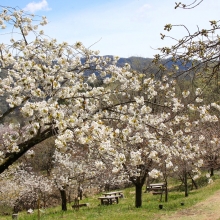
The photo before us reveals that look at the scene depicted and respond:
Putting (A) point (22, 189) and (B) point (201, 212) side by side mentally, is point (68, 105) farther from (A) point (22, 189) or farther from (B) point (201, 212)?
(A) point (22, 189)

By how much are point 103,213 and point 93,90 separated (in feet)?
40.2

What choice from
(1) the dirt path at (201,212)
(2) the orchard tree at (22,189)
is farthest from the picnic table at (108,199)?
(1) the dirt path at (201,212)

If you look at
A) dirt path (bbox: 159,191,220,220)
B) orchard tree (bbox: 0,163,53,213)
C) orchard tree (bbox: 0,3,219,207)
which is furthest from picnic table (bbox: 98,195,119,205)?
orchard tree (bbox: 0,3,219,207)

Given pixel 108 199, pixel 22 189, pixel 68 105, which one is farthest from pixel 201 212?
pixel 22 189

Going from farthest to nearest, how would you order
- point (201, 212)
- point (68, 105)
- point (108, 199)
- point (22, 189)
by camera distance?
1. point (22, 189)
2. point (108, 199)
3. point (201, 212)
4. point (68, 105)

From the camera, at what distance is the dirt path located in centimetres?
1434

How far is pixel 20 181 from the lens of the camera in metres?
26.1

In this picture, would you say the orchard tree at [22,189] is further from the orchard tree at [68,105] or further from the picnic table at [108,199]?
the orchard tree at [68,105]

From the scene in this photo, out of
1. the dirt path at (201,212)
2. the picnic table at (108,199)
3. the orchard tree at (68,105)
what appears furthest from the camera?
the picnic table at (108,199)

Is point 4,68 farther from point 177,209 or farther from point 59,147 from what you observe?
point 177,209

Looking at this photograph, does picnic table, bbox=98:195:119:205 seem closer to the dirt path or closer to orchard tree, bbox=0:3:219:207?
the dirt path

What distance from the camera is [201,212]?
604 inches

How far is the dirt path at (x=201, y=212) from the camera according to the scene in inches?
565

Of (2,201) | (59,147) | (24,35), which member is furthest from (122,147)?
(2,201)
